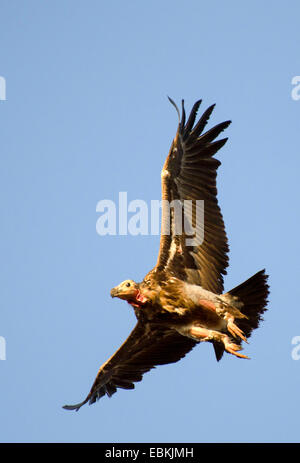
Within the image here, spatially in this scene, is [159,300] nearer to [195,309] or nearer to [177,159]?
[195,309]

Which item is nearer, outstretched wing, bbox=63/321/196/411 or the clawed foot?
the clawed foot

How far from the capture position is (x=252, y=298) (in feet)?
43.2

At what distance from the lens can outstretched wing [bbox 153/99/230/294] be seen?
532 inches

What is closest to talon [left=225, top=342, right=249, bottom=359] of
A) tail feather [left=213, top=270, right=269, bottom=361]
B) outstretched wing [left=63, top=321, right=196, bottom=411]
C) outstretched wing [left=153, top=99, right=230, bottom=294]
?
tail feather [left=213, top=270, right=269, bottom=361]

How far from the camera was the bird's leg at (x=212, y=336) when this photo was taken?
12.6m

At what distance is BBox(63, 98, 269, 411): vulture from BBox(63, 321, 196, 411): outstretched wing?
2 cm

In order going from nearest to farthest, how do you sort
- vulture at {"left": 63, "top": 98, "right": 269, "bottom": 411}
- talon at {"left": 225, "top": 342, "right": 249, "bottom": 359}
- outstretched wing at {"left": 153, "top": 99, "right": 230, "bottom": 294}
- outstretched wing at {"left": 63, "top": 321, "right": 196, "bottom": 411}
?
1. talon at {"left": 225, "top": 342, "right": 249, "bottom": 359}
2. vulture at {"left": 63, "top": 98, "right": 269, "bottom": 411}
3. outstretched wing at {"left": 153, "top": 99, "right": 230, "bottom": 294}
4. outstretched wing at {"left": 63, "top": 321, "right": 196, "bottom": 411}

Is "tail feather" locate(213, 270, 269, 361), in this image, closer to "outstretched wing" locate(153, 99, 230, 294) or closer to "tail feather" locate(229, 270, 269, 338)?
"tail feather" locate(229, 270, 269, 338)

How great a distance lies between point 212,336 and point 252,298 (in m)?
0.77

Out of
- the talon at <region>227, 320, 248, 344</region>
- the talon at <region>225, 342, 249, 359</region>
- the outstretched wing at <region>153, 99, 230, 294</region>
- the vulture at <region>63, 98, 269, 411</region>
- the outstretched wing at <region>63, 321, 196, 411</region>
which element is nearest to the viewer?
the talon at <region>225, 342, 249, 359</region>

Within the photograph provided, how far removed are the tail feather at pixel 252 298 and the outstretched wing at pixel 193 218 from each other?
0.56 meters
